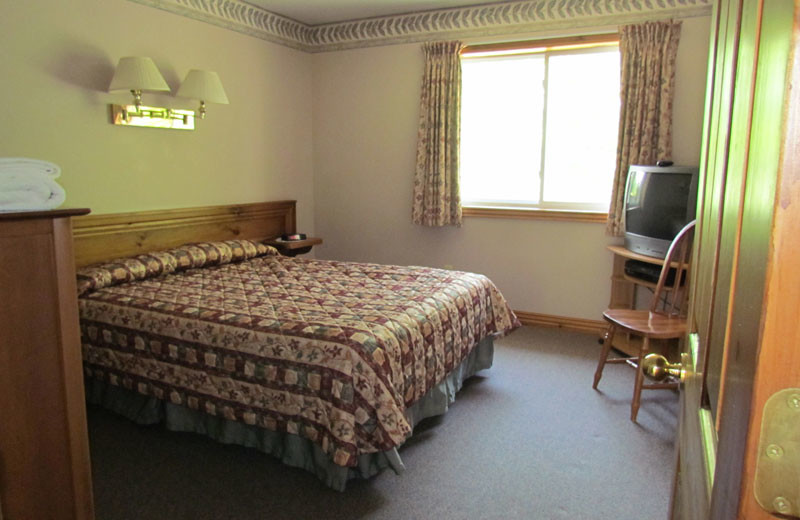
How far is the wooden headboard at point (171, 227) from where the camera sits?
130 inches

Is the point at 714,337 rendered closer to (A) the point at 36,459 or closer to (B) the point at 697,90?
(A) the point at 36,459

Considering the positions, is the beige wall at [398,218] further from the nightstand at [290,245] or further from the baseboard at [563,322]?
the nightstand at [290,245]

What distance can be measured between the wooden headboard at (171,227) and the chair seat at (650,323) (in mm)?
2850

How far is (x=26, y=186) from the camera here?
1.29m

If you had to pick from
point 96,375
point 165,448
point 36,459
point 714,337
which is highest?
point 714,337

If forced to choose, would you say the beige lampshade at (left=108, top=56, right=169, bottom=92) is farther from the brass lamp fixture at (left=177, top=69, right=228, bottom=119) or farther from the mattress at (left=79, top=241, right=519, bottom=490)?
the mattress at (left=79, top=241, right=519, bottom=490)

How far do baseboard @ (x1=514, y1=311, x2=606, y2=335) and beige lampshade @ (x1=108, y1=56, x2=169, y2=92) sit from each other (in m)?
3.20

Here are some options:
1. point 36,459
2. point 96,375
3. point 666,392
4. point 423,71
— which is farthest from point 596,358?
point 36,459

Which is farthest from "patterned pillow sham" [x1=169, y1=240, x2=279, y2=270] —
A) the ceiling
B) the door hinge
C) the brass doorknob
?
the door hinge

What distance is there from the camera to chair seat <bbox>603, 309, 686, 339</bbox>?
284 centimetres

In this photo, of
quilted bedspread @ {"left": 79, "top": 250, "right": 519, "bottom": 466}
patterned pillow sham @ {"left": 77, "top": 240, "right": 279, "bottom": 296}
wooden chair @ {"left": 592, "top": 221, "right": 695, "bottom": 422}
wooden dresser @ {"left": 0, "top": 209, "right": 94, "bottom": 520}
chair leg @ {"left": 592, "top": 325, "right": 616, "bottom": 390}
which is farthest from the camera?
chair leg @ {"left": 592, "top": 325, "right": 616, "bottom": 390}

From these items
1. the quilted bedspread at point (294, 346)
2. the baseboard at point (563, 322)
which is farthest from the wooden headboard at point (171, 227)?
the baseboard at point (563, 322)

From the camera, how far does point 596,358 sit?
3756mm

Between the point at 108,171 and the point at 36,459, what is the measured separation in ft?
8.21
